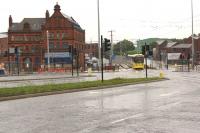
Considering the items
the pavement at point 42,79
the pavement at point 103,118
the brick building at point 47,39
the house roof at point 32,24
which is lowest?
the pavement at point 103,118

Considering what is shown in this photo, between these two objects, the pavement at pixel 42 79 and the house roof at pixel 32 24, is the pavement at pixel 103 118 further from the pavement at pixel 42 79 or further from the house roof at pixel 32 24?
the house roof at pixel 32 24

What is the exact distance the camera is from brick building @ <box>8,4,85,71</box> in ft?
360

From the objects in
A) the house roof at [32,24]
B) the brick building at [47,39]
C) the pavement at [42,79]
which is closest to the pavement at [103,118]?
the pavement at [42,79]

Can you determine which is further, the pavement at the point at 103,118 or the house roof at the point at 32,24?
the house roof at the point at 32,24

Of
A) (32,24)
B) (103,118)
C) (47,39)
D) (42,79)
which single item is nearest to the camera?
(103,118)

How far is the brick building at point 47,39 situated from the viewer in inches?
4321

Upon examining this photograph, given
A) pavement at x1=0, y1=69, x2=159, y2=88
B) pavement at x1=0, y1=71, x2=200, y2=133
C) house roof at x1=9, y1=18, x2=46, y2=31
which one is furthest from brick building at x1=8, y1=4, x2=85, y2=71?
pavement at x1=0, y1=71, x2=200, y2=133

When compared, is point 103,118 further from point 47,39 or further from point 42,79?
point 47,39

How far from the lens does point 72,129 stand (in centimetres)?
1191

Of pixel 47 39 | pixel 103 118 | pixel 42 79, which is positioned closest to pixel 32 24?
pixel 47 39

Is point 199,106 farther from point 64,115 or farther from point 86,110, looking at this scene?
point 64,115

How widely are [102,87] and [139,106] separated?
1361 cm

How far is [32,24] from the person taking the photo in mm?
119250

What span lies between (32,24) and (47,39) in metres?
16.6
